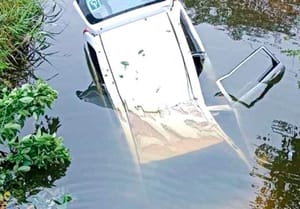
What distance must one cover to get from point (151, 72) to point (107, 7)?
0.87 meters

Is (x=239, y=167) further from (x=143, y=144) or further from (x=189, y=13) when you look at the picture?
(x=189, y=13)

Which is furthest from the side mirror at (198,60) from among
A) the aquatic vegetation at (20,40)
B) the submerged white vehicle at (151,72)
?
the aquatic vegetation at (20,40)

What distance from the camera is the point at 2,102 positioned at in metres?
5.79

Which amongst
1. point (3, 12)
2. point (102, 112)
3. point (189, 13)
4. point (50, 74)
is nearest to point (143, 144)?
point (102, 112)

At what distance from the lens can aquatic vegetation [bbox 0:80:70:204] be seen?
5.77 m

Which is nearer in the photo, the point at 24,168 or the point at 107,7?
the point at 24,168

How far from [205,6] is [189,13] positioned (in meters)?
0.25

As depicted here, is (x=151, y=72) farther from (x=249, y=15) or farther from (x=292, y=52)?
(x=249, y=15)

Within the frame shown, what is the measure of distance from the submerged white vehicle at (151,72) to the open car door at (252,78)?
0.11ft

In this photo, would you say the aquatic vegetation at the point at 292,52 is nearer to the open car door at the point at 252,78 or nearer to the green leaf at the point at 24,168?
the open car door at the point at 252,78

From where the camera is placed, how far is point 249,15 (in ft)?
27.9

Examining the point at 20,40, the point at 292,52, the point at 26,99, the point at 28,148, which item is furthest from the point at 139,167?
the point at 292,52

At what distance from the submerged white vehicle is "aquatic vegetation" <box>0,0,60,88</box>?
68 centimetres

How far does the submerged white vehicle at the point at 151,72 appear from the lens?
6230mm
